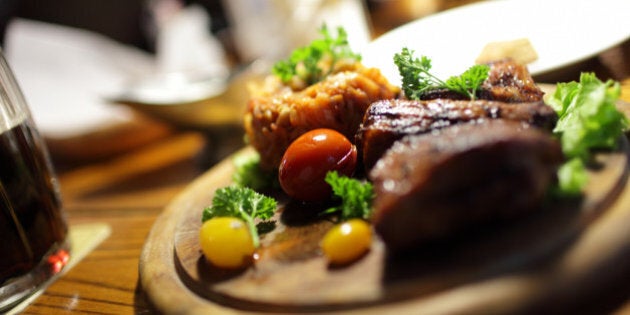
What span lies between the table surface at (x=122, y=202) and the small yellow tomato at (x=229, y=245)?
12.4 inches

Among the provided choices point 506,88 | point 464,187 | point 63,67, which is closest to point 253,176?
point 506,88

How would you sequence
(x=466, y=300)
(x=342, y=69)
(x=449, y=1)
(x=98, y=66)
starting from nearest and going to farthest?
(x=466, y=300) < (x=342, y=69) < (x=449, y=1) < (x=98, y=66)

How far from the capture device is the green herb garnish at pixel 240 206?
7.01 ft

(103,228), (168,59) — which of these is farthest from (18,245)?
(168,59)

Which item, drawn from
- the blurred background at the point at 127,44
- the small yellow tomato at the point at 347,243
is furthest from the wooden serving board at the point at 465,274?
the blurred background at the point at 127,44

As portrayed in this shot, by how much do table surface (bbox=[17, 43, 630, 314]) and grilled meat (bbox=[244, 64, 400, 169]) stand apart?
2.77ft

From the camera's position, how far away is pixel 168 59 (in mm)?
6781

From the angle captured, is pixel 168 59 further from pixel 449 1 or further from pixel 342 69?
pixel 342 69

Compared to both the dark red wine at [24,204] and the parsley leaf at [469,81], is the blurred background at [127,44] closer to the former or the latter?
the dark red wine at [24,204]

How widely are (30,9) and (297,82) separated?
8.23 metres

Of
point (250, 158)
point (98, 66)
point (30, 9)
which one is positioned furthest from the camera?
point (30, 9)

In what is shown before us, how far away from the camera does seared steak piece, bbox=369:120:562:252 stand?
1.60 meters

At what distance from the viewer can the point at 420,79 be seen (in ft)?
7.87

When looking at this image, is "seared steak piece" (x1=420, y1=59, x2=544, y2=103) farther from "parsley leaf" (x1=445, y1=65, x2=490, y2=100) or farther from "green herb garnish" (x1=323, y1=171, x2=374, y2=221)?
"green herb garnish" (x1=323, y1=171, x2=374, y2=221)
